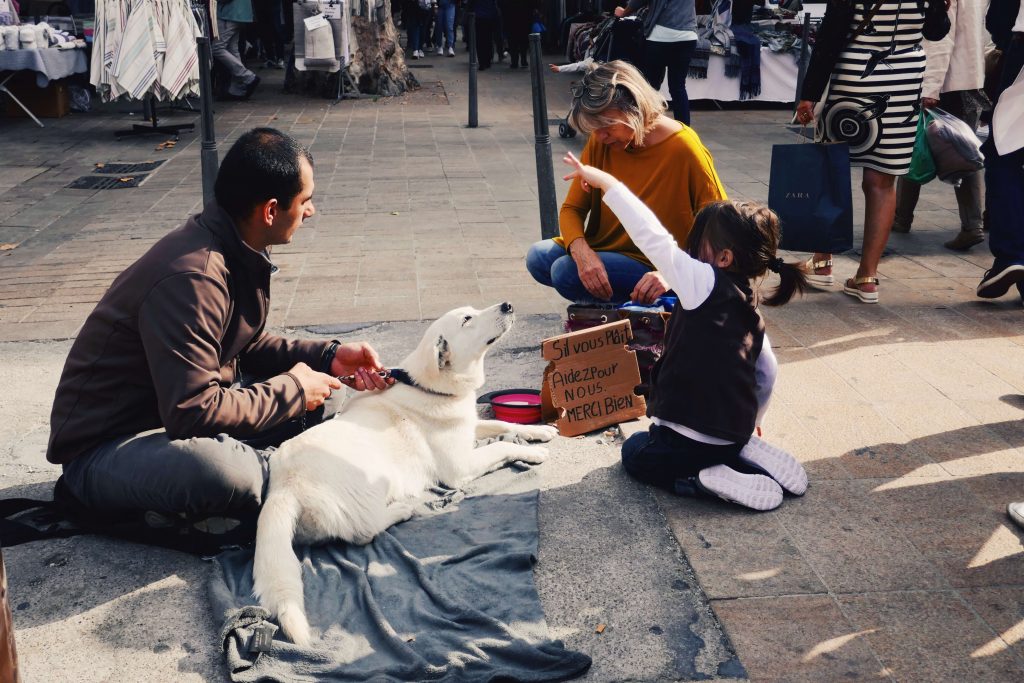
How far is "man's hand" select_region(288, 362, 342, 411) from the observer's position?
327 cm

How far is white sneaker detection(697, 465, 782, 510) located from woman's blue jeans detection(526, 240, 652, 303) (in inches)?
49.3

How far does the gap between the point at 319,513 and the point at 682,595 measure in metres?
1.15

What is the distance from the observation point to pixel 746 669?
259 centimetres

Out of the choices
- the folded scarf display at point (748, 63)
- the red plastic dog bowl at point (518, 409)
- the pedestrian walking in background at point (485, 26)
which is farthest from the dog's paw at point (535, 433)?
the pedestrian walking in background at point (485, 26)

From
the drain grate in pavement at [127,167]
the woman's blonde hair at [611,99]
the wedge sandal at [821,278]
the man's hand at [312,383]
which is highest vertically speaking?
the woman's blonde hair at [611,99]

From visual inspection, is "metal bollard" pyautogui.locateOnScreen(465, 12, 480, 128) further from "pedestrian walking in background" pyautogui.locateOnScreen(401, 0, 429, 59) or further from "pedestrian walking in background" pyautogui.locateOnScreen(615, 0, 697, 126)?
"pedestrian walking in background" pyautogui.locateOnScreen(401, 0, 429, 59)

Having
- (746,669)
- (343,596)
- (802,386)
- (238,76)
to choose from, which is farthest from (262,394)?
(238,76)

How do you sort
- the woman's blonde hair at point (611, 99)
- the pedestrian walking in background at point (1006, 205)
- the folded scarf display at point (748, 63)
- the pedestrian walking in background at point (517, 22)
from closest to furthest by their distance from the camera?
the woman's blonde hair at point (611, 99) → the pedestrian walking in background at point (1006, 205) → the folded scarf display at point (748, 63) → the pedestrian walking in background at point (517, 22)

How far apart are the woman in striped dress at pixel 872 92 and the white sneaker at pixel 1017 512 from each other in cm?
251

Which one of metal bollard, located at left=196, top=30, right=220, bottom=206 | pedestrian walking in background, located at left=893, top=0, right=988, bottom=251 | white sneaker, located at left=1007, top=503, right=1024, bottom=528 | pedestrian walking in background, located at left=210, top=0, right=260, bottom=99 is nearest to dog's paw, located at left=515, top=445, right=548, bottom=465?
white sneaker, located at left=1007, top=503, right=1024, bottom=528

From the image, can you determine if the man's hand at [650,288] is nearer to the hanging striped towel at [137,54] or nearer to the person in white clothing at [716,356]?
the person in white clothing at [716,356]

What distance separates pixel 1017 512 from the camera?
3311 mm

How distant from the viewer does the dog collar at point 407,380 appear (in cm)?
357

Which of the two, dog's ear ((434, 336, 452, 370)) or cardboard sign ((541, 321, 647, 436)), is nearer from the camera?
dog's ear ((434, 336, 452, 370))
